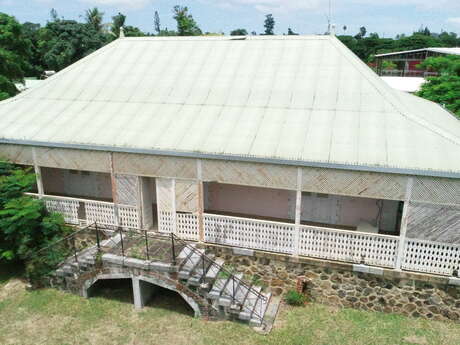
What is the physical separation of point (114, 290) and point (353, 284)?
292 inches

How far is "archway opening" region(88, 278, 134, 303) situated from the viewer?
12.3 metres


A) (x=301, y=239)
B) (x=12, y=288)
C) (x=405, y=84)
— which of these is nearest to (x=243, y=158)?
(x=301, y=239)

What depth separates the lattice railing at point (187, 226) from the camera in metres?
12.1

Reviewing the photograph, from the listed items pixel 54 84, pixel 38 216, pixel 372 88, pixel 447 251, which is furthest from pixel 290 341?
pixel 54 84

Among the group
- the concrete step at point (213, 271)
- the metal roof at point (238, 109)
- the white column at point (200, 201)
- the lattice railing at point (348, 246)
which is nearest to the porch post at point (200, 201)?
the white column at point (200, 201)

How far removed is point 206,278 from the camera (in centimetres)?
1098

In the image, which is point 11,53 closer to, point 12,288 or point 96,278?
point 12,288

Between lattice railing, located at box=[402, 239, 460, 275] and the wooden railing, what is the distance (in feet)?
26.6

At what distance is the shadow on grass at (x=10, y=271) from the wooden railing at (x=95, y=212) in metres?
2.42

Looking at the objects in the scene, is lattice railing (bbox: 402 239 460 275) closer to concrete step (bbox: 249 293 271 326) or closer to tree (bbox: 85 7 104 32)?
concrete step (bbox: 249 293 271 326)

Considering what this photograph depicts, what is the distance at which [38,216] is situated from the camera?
12.5m

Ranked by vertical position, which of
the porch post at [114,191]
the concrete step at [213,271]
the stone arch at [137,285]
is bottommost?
the stone arch at [137,285]

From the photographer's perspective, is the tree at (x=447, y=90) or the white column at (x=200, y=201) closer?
the white column at (x=200, y=201)

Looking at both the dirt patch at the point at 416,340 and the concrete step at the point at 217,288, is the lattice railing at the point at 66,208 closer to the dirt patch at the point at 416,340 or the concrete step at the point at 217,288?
the concrete step at the point at 217,288
